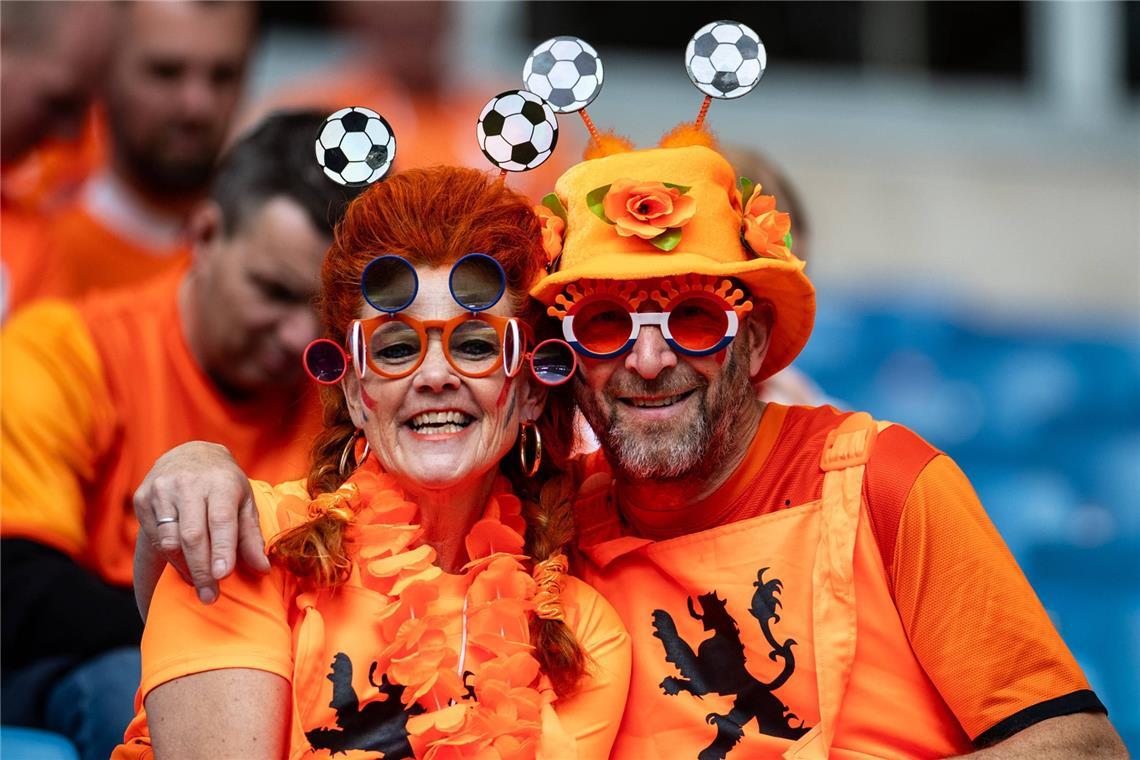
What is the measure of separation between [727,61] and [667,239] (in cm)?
43

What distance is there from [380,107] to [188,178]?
1.34 m

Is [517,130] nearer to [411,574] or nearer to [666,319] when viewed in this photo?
[666,319]

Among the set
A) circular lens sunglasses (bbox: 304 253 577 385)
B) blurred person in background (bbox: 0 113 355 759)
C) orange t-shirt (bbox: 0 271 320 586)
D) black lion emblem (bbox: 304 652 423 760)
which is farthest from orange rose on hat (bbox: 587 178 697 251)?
orange t-shirt (bbox: 0 271 320 586)

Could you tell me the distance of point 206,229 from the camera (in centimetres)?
384

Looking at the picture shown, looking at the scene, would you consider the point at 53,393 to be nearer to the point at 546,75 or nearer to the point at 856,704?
the point at 546,75

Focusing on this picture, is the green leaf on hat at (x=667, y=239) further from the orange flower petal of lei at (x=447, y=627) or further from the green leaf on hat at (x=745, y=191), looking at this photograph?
the orange flower petal of lei at (x=447, y=627)

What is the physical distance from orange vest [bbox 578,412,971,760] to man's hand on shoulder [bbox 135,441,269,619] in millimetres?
741

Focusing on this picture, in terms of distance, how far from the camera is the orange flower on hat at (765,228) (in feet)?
8.76

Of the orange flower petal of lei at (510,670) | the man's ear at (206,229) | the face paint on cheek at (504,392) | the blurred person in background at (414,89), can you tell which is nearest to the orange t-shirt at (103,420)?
the man's ear at (206,229)

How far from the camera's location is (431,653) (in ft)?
8.09

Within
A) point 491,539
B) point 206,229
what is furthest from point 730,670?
point 206,229

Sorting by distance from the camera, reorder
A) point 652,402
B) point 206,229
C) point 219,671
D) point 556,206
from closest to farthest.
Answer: point 219,671 → point 652,402 → point 556,206 → point 206,229

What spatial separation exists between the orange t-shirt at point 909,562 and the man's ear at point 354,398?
505mm

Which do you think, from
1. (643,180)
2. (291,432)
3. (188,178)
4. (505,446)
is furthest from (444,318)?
(188,178)
